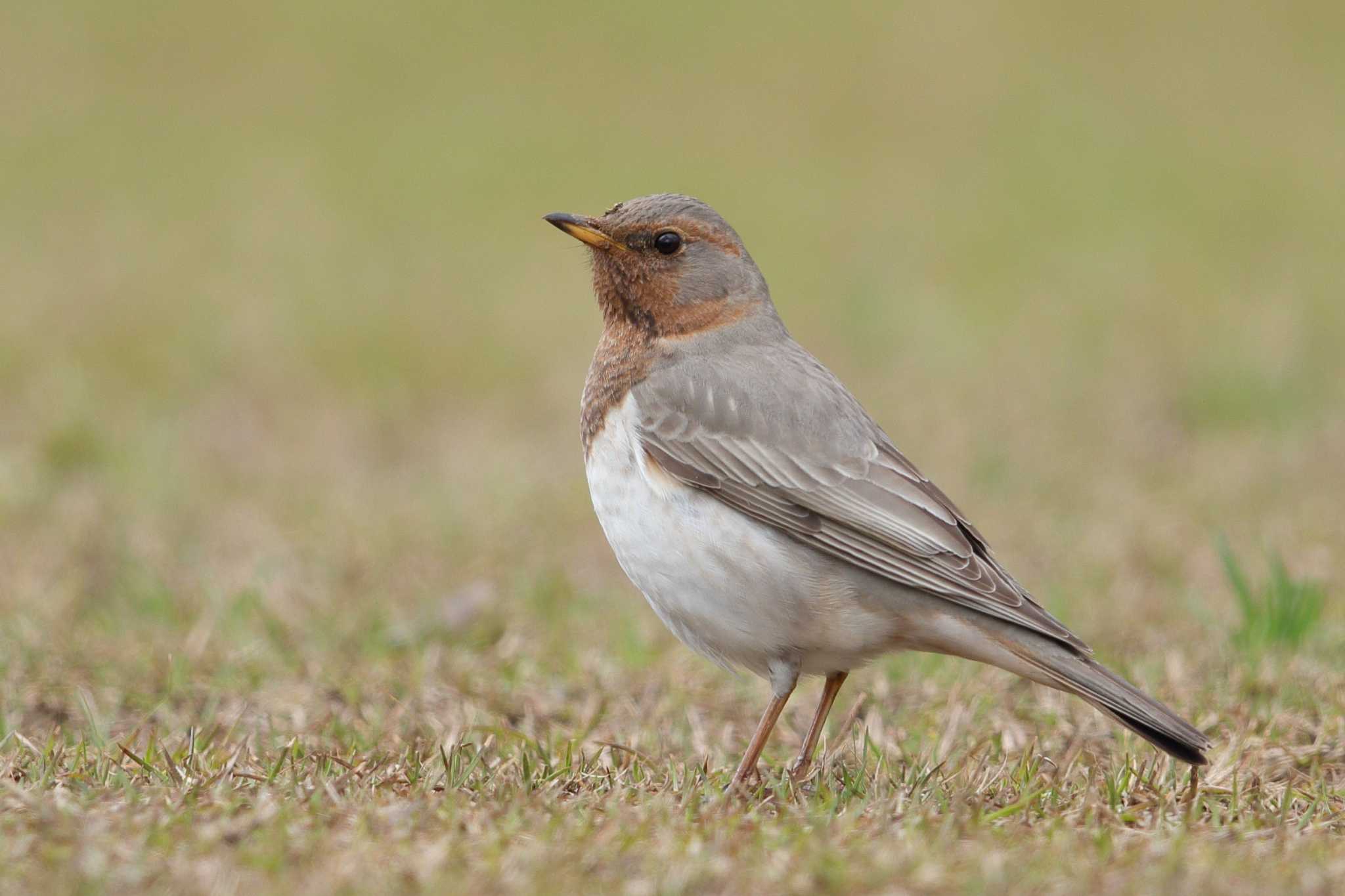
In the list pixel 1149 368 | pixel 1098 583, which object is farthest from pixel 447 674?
pixel 1149 368

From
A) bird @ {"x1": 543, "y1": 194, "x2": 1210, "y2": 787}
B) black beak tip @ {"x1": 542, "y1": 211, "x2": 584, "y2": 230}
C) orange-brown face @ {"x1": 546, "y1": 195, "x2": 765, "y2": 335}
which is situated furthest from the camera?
orange-brown face @ {"x1": 546, "y1": 195, "x2": 765, "y2": 335}

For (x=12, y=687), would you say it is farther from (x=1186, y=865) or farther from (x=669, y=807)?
(x=1186, y=865)

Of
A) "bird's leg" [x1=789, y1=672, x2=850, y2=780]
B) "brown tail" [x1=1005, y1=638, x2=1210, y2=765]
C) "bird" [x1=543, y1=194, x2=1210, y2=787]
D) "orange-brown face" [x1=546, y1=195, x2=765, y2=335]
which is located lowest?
"bird's leg" [x1=789, y1=672, x2=850, y2=780]

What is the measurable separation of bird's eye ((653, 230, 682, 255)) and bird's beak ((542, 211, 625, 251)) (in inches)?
4.8

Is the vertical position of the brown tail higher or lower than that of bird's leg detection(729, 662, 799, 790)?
higher

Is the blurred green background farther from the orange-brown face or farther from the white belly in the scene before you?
the white belly

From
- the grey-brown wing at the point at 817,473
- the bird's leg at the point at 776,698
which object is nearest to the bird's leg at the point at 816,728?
the bird's leg at the point at 776,698

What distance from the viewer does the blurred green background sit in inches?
323

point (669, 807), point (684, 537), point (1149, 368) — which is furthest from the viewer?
point (1149, 368)

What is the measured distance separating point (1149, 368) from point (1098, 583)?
14.5 feet

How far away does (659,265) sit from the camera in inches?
234

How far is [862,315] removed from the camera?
13133 mm

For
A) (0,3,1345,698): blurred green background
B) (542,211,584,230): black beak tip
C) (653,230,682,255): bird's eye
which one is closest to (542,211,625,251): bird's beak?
(542,211,584,230): black beak tip

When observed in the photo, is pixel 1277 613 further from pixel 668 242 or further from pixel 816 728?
pixel 668 242
